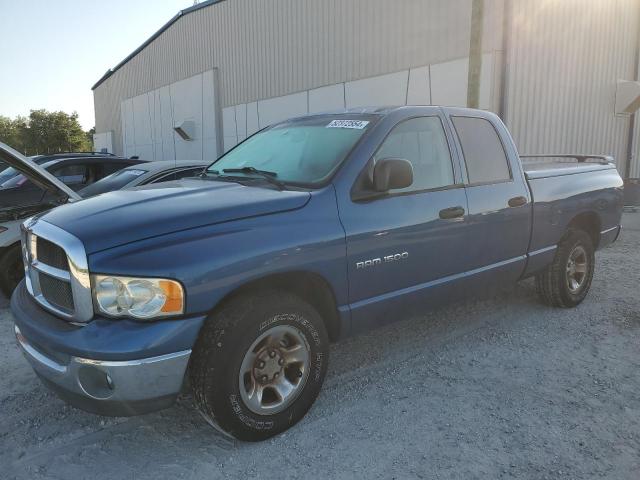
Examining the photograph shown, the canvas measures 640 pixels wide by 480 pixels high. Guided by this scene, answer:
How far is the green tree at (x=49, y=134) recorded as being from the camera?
6350 centimetres

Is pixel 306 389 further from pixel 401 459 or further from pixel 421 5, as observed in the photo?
pixel 421 5

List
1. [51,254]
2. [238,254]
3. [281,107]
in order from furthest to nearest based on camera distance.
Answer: [281,107]
[51,254]
[238,254]

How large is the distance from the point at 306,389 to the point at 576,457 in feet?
4.78

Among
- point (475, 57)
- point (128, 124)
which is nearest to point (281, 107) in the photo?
point (475, 57)

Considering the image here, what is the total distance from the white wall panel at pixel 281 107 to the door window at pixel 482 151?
11.7 m

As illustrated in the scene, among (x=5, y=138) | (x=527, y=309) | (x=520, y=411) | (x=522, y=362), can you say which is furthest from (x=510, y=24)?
(x=5, y=138)

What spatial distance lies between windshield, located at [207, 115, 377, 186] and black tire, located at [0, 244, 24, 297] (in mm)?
2423

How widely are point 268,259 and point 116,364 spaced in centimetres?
86

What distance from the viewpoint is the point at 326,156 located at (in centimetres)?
328

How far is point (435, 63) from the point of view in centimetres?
1160

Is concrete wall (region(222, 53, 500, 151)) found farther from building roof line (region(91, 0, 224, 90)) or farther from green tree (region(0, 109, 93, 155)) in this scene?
green tree (region(0, 109, 93, 155))

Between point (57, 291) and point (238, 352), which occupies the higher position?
point (57, 291)

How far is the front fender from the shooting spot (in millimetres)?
2334

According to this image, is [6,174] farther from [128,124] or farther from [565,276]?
[128,124]
